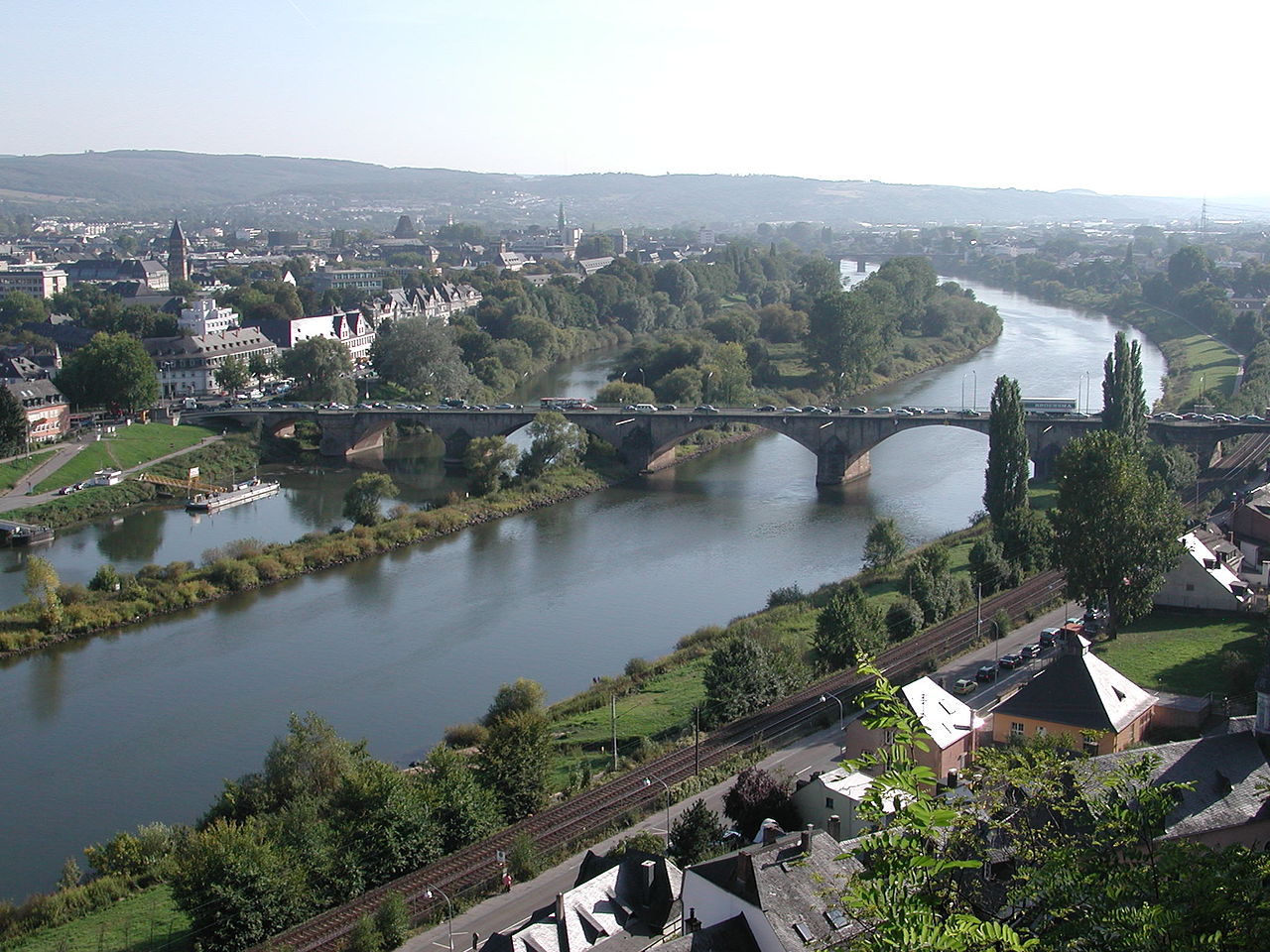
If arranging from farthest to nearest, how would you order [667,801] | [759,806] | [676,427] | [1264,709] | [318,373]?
1. [318,373]
2. [676,427]
3. [667,801]
4. [759,806]
5. [1264,709]

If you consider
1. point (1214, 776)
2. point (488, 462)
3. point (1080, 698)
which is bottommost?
point (488, 462)

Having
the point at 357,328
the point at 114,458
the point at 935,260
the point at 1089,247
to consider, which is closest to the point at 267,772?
the point at 114,458

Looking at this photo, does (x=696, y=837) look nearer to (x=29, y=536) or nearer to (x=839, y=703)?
(x=839, y=703)

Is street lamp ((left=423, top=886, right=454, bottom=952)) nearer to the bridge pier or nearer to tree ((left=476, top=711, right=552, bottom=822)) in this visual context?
tree ((left=476, top=711, right=552, bottom=822))

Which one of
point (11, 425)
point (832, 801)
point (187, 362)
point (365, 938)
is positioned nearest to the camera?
point (365, 938)

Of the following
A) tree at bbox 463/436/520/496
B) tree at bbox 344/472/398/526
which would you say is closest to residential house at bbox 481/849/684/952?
tree at bbox 344/472/398/526

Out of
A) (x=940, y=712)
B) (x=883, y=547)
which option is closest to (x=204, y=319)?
(x=883, y=547)
